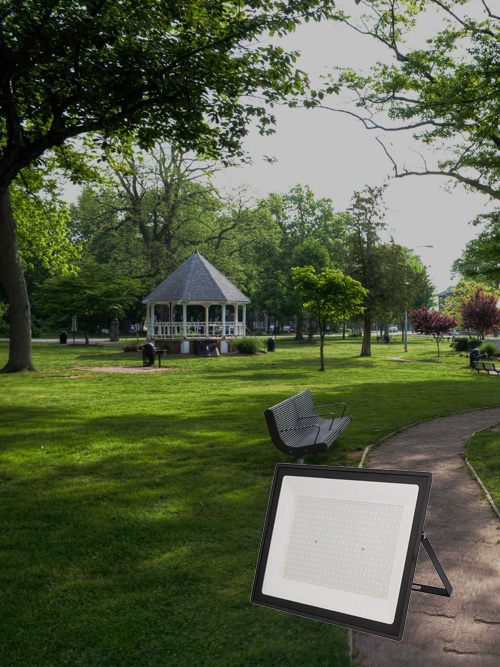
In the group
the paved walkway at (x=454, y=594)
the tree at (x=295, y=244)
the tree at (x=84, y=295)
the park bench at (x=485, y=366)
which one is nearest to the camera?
the paved walkway at (x=454, y=594)

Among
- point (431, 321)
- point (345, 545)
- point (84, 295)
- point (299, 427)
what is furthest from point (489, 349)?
point (345, 545)

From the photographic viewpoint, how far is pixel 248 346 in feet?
112

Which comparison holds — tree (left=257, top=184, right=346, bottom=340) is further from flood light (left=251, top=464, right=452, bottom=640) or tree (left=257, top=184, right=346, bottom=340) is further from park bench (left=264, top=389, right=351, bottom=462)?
flood light (left=251, top=464, right=452, bottom=640)

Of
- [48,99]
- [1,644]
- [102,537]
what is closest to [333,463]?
[102,537]

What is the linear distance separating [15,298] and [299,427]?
15077 millimetres

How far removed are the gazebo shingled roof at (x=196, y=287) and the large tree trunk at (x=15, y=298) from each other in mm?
16413

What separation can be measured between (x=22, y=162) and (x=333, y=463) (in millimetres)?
7244

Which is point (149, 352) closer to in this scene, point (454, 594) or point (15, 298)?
point (15, 298)

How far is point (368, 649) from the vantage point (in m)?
Answer: 3.49

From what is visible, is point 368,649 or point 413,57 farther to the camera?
point 413,57

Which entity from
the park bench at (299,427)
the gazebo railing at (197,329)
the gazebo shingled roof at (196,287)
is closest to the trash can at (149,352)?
the gazebo railing at (197,329)

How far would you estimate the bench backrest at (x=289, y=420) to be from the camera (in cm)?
690

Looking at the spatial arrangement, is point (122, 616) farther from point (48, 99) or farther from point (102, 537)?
point (48, 99)

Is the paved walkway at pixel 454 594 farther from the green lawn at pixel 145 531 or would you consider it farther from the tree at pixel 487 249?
the tree at pixel 487 249
